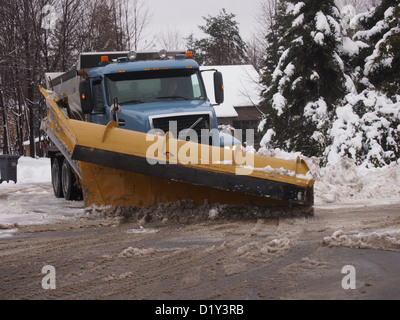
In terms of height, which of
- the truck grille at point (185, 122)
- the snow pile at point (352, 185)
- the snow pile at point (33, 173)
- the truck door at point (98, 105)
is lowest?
the snow pile at point (33, 173)

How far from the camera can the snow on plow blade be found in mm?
6820

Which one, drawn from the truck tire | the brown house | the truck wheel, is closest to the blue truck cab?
the truck tire

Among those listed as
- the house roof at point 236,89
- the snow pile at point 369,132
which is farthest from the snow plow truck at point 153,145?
the house roof at point 236,89

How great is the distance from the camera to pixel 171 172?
694cm

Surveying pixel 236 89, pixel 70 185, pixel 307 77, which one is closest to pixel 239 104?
pixel 236 89

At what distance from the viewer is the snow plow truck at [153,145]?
6.88 metres

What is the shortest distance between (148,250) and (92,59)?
5924mm

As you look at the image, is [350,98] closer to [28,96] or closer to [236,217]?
[236,217]

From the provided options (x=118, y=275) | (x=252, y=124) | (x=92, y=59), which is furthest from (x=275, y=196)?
(x=252, y=124)

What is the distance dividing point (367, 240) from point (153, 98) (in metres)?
4.91

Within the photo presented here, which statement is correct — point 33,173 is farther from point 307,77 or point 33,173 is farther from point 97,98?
point 97,98

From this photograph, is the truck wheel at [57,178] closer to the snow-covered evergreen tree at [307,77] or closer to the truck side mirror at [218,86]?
the truck side mirror at [218,86]

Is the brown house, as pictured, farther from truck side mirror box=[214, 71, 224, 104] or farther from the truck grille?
the truck grille

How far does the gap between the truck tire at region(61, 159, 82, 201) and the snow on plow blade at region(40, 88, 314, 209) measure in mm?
2760
